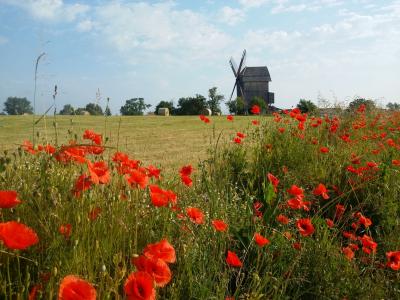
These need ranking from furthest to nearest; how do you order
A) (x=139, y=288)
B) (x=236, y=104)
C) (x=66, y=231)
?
(x=236, y=104) < (x=66, y=231) < (x=139, y=288)

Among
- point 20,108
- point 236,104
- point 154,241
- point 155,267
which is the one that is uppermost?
point 236,104

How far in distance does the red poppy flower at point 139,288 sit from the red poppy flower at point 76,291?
119mm

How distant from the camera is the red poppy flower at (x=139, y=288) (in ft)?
3.76

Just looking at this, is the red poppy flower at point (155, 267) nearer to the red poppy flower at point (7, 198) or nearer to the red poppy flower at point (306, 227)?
the red poppy flower at point (7, 198)

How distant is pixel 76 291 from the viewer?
42.4 inches

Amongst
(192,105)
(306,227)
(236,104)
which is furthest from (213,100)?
(306,227)

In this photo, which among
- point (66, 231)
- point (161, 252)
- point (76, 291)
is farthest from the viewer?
point (66, 231)

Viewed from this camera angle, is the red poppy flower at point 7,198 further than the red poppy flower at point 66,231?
No

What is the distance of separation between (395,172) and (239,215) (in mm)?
1972

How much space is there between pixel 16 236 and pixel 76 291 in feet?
0.72

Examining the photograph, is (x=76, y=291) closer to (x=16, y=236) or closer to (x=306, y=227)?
(x=16, y=236)

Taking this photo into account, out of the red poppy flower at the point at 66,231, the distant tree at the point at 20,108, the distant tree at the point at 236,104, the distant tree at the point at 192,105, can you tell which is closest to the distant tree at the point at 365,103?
the distant tree at the point at 236,104

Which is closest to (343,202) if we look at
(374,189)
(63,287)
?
(374,189)

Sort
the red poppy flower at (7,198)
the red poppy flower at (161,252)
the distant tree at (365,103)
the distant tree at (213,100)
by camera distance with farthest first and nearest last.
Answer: the distant tree at (213,100)
the distant tree at (365,103)
the red poppy flower at (161,252)
the red poppy flower at (7,198)
